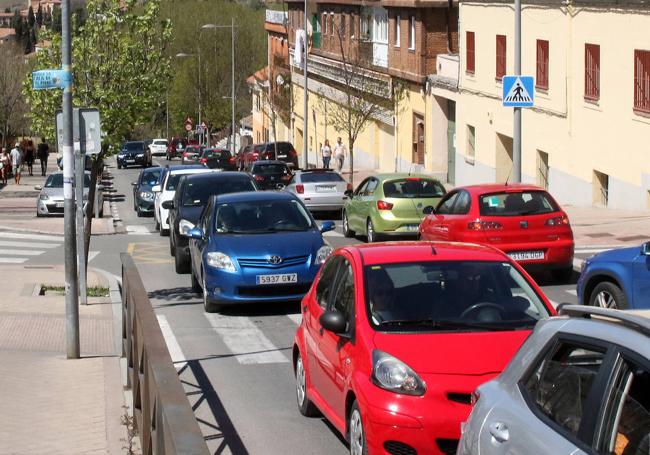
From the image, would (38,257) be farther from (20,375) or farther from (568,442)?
(568,442)

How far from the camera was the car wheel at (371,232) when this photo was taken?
25344 millimetres

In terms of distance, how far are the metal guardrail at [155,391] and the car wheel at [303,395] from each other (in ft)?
4.41

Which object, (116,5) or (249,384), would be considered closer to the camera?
(249,384)

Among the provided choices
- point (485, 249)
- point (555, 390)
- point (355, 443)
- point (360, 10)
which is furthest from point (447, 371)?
point (360, 10)

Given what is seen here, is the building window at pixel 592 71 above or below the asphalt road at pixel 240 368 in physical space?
above

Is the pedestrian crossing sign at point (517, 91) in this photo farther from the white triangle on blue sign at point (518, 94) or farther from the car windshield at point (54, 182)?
the car windshield at point (54, 182)

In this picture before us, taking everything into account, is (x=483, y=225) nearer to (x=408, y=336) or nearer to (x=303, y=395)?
(x=303, y=395)

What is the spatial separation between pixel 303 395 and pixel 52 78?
5.43 m

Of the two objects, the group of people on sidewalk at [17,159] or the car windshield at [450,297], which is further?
the group of people on sidewalk at [17,159]

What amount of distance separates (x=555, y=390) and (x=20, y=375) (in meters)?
7.90

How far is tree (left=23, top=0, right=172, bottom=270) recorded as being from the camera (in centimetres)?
1817

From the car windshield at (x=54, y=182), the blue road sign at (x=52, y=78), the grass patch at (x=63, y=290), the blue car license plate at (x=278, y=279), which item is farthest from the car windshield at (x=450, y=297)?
the car windshield at (x=54, y=182)

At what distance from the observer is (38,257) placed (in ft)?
84.6

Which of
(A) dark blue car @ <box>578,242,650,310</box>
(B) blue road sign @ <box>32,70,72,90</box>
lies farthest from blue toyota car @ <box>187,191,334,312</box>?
(A) dark blue car @ <box>578,242,650,310</box>
